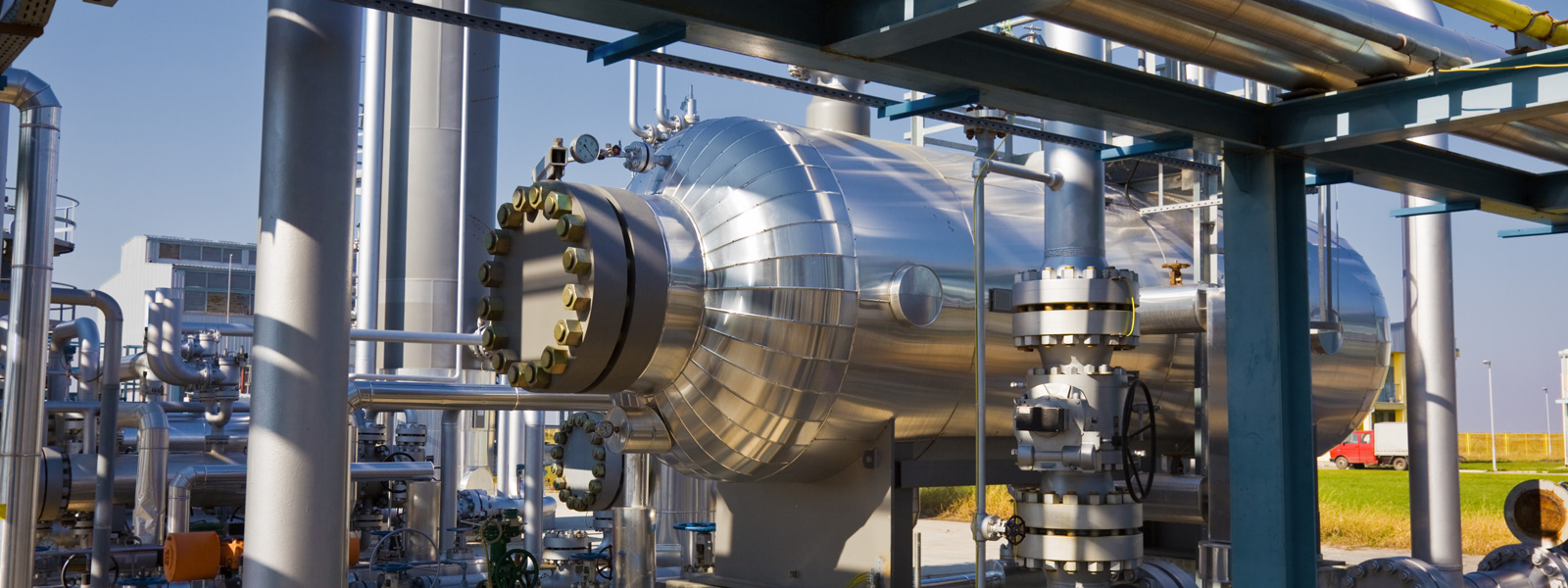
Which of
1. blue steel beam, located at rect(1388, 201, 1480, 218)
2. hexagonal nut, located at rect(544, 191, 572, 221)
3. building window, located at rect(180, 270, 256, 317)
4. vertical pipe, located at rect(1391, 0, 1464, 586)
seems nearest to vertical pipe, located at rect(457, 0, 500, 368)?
hexagonal nut, located at rect(544, 191, 572, 221)

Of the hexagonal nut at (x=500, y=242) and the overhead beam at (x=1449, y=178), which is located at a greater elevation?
the overhead beam at (x=1449, y=178)

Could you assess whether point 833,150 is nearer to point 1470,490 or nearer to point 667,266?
point 667,266

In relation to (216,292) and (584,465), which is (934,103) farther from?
(216,292)

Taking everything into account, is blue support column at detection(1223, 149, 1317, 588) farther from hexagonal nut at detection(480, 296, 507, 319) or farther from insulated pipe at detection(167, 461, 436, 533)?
insulated pipe at detection(167, 461, 436, 533)

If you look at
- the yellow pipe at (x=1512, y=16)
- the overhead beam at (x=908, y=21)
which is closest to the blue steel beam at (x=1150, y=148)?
the yellow pipe at (x=1512, y=16)

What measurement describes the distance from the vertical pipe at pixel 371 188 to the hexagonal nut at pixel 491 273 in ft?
34.3

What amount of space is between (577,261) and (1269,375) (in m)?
3.60

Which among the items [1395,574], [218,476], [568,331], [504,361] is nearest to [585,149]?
[504,361]

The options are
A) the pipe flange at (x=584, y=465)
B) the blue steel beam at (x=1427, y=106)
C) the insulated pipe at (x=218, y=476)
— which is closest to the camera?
the blue steel beam at (x=1427, y=106)

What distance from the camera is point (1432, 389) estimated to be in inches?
399

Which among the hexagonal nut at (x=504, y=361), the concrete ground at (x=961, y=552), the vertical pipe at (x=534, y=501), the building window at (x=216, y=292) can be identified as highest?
the building window at (x=216, y=292)

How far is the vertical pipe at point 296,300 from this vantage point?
6727 mm

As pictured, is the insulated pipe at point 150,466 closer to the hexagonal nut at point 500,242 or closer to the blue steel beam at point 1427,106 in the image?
the hexagonal nut at point 500,242

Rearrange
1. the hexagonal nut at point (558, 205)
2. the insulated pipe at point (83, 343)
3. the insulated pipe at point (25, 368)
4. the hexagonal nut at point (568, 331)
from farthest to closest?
1. the insulated pipe at point (83, 343)
2. the insulated pipe at point (25, 368)
3. the hexagonal nut at point (558, 205)
4. the hexagonal nut at point (568, 331)
